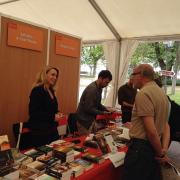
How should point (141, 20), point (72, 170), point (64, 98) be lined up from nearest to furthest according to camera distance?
point (72, 170) → point (64, 98) → point (141, 20)

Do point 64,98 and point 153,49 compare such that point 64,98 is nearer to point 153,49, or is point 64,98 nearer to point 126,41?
point 126,41

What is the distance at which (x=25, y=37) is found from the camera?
2.81m

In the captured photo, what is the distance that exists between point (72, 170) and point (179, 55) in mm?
4128

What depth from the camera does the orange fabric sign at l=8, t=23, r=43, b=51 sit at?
2654 mm

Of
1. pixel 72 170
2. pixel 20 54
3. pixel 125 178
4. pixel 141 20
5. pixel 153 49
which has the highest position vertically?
pixel 141 20

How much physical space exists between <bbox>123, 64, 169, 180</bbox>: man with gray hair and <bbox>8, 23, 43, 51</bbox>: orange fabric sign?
153cm

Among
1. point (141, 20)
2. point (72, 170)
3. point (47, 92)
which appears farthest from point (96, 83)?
point (141, 20)

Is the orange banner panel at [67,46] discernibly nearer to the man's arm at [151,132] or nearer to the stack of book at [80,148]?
the stack of book at [80,148]

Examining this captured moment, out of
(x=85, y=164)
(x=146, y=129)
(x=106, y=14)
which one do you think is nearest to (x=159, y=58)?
(x=106, y=14)

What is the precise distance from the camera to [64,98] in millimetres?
3576

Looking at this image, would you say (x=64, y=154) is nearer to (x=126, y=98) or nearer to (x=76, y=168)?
(x=76, y=168)

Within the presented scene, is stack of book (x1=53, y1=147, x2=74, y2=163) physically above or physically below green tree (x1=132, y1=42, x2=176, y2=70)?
below

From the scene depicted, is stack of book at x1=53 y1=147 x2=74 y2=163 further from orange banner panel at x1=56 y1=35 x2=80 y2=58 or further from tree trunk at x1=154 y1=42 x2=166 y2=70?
tree trunk at x1=154 y1=42 x2=166 y2=70

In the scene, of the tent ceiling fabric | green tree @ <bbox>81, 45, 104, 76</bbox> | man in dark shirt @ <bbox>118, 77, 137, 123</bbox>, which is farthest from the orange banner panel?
green tree @ <bbox>81, 45, 104, 76</bbox>
